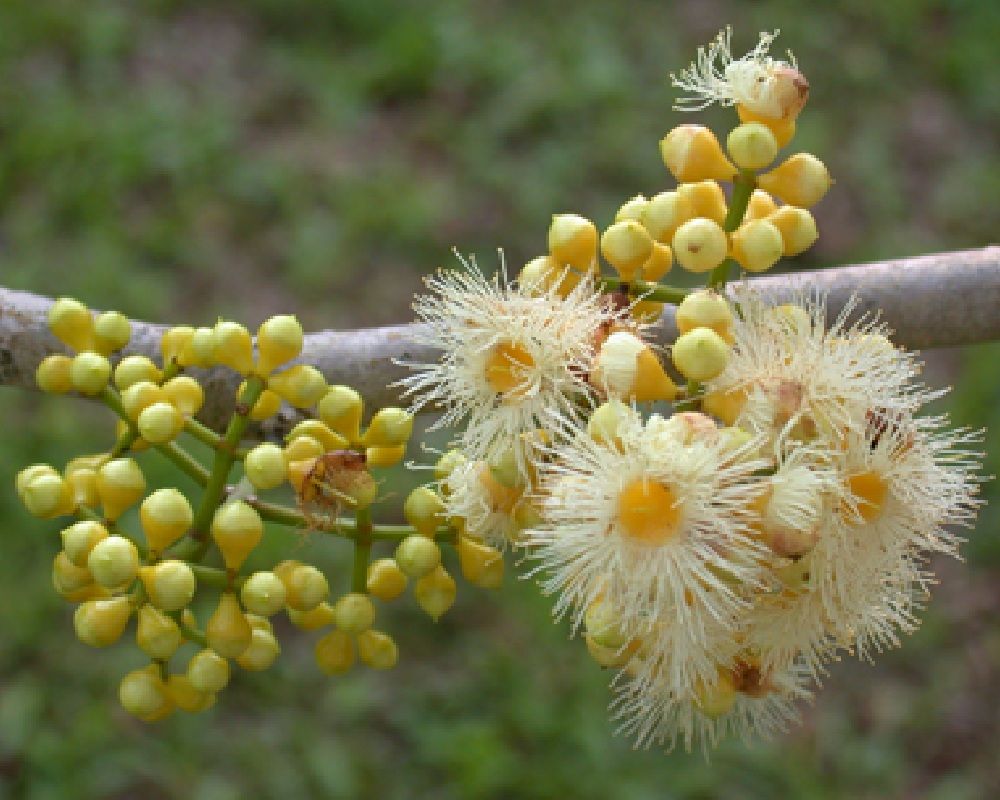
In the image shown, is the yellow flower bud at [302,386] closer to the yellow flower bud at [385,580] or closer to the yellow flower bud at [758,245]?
the yellow flower bud at [385,580]

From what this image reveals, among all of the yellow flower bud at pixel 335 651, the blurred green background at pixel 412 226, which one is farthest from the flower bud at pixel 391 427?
the blurred green background at pixel 412 226

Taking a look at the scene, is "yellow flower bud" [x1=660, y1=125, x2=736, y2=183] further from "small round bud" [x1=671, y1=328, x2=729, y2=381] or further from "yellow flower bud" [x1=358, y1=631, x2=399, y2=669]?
"yellow flower bud" [x1=358, y1=631, x2=399, y2=669]

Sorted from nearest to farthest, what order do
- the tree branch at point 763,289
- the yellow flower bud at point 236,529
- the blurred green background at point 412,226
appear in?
the yellow flower bud at point 236,529 → the tree branch at point 763,289 → the blurred green background at point 412,226

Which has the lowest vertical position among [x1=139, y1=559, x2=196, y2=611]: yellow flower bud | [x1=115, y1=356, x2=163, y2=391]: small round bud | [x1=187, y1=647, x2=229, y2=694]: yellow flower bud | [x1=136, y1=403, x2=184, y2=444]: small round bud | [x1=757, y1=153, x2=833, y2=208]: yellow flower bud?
[x1=187, y1=647, x2=229, y2=694]: yellow flower bud

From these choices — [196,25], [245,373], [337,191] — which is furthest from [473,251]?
[245,373]

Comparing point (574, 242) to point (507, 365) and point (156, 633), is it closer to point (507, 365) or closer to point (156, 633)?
point (507, 365)

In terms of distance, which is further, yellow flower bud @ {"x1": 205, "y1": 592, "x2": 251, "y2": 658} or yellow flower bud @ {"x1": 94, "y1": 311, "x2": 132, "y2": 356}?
yellow flower bud @ {"x1": 94, "y1": 311, "x2": 132, "y2": 356}

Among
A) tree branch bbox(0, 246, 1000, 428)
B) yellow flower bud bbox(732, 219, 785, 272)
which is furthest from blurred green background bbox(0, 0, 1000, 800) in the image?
yellow flower bud bbox(732, 219, 785, 272)
